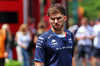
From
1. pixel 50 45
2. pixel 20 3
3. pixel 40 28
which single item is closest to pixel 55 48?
pixel 50 45

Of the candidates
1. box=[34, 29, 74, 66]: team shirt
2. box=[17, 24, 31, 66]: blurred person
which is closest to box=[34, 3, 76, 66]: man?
box=[34, 29, 74, 66]: team shirt

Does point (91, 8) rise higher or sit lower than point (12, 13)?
higher

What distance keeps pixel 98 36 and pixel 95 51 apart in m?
0.58

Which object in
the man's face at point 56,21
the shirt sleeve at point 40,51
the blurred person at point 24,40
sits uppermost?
the man's face at point 56,21

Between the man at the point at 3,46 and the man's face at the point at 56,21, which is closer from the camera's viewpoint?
the man's face at the point at 56,21

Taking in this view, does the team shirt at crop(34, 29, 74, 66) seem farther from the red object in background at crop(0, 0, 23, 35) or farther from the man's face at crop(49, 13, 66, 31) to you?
the red object in background at crop(0, 0, 23, 35)

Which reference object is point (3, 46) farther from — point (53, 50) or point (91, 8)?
point (91, 8)

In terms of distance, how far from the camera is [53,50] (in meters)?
3.86

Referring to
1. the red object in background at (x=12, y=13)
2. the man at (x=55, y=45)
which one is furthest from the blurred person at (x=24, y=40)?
the man at (x=55, y=45)

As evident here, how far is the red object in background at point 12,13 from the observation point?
526 inches

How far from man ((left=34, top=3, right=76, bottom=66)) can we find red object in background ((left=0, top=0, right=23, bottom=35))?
31.3 feet

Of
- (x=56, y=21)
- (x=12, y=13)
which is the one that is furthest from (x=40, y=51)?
(x=12, y=13)

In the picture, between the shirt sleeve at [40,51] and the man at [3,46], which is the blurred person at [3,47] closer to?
the man at [3,46]

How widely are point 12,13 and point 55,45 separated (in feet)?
32.4
